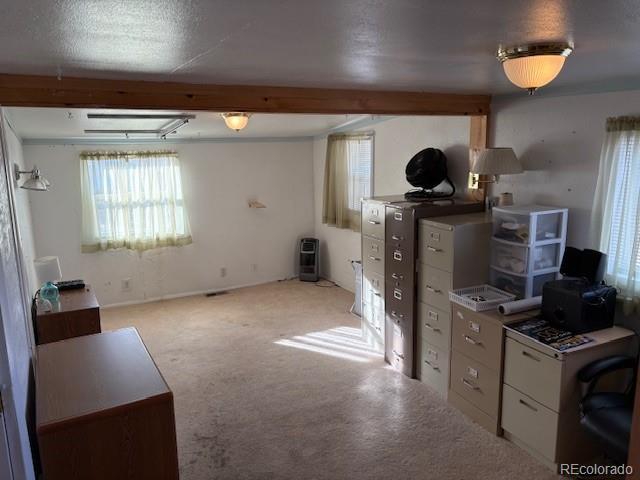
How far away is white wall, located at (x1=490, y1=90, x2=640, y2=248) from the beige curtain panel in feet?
7.77

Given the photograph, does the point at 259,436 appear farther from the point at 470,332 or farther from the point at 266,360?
the point at 470,332

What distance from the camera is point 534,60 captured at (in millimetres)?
1673

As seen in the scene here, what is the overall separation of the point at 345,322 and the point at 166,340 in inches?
72.9

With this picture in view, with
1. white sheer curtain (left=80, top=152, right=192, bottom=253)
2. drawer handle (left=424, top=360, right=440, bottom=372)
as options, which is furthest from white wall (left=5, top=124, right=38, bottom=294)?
drawer handle (left=424, top=360, right=440, bottom=372)

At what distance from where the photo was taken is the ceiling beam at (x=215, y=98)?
211cm

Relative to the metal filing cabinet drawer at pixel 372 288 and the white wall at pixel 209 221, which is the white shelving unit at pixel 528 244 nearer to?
the metal filing cabinet drawer at pixel 372 288

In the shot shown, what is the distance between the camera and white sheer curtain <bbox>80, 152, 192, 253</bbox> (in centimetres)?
534

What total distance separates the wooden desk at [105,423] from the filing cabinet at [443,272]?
6.65ft

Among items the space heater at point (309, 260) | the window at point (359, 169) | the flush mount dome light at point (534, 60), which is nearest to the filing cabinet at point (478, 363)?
the flush mount dome light at point (534, 60)

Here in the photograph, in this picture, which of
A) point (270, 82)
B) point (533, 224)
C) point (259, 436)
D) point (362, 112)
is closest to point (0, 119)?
point (270, 82)

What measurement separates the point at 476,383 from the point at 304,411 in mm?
1189

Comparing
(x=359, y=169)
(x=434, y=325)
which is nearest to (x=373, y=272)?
(x=434, y=325)

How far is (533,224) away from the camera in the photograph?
2.89 metres

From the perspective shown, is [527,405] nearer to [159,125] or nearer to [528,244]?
[528,244]
